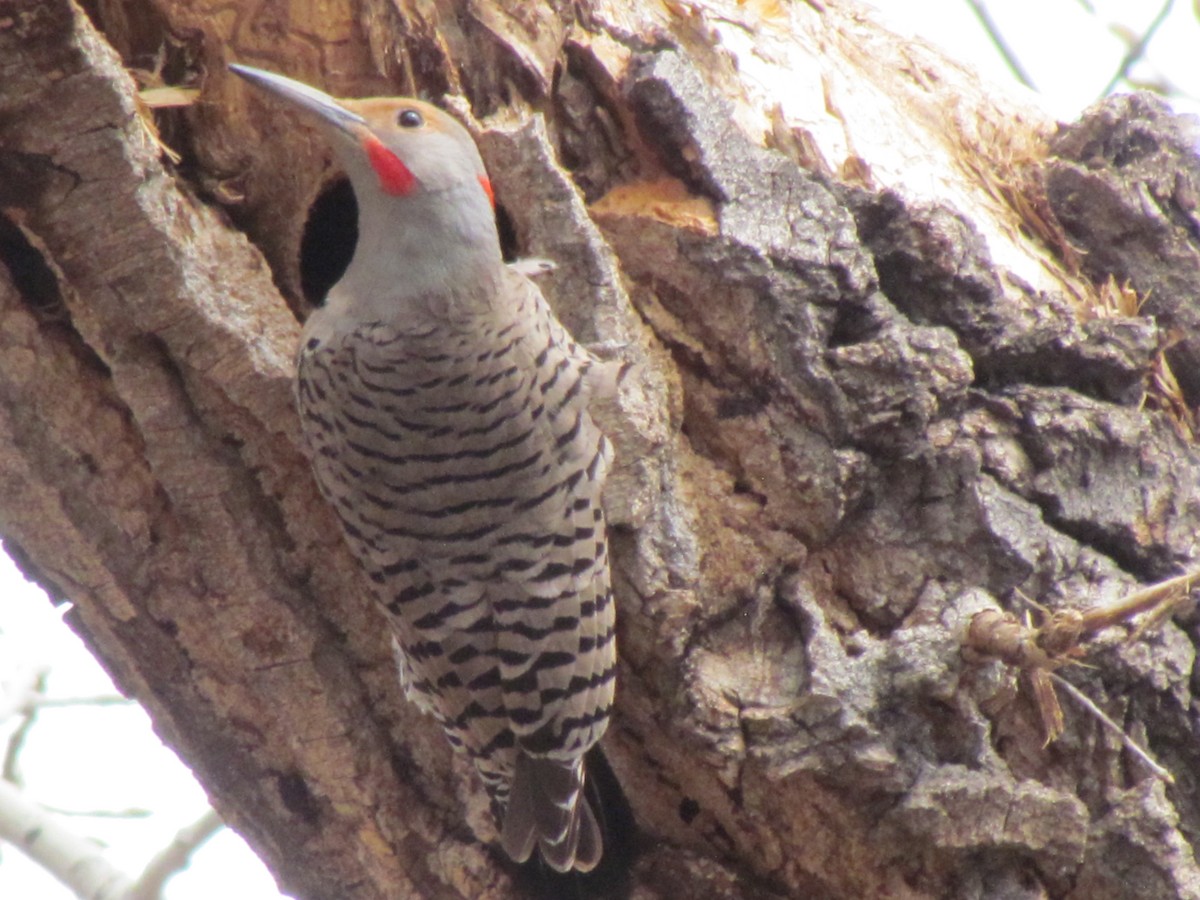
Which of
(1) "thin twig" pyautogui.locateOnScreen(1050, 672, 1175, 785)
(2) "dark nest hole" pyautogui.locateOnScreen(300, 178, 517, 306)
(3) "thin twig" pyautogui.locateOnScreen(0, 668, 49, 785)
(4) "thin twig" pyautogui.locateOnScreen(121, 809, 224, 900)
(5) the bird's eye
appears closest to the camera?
(1) "thin twig" pyautogui.locateOnScreen(1050, 672, 1175, 785)

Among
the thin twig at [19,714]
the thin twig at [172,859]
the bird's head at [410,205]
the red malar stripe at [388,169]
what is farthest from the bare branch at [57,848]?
the red malar stripe at [388,169]

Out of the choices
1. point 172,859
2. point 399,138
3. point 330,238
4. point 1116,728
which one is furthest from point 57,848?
point 1116,728

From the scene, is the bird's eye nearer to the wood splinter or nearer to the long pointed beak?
the long pointed beak

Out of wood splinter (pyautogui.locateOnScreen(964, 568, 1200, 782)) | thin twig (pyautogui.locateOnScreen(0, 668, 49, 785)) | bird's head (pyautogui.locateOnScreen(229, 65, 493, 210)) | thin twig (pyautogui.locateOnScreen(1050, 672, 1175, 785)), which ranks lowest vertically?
thin twig (pyautogui.locateOnScreen(0, 668, 49, 785))

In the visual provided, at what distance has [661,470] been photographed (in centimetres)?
235

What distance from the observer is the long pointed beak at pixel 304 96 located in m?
2.25

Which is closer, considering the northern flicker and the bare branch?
the northern flicker

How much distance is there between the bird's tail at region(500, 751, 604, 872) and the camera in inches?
90.3

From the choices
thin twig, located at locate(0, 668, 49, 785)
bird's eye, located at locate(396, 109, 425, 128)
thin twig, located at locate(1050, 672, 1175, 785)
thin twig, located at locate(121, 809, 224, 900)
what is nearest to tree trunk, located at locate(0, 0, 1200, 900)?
thin twig, located at locate(1050, 672, 1175, 785)

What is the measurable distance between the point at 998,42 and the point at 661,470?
108 inches

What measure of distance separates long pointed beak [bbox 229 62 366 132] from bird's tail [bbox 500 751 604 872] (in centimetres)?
119

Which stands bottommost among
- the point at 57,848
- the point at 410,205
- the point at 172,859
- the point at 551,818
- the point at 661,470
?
the point at 57,848

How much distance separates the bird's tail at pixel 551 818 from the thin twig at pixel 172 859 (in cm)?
155

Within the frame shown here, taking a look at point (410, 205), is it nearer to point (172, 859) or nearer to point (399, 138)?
point (399, 138)
